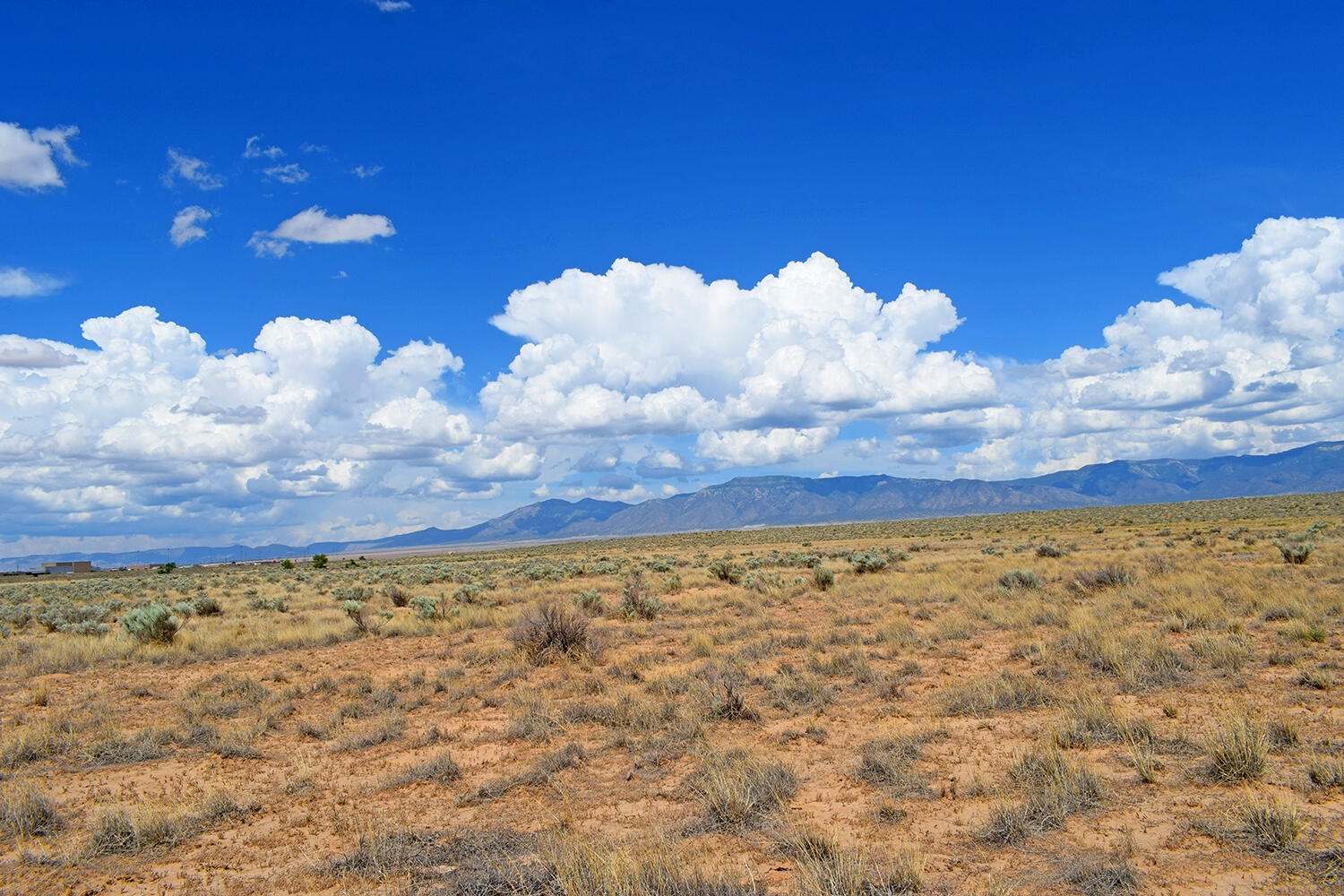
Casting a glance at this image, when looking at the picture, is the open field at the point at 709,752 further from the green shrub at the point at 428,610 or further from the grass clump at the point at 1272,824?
the green shrub at the point at 428,610

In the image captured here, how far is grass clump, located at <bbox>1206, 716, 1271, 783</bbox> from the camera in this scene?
6.18 metres

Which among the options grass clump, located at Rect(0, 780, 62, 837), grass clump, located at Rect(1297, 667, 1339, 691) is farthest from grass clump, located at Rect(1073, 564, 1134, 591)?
grass clump, located at Rect(0, 780, 62, 837)

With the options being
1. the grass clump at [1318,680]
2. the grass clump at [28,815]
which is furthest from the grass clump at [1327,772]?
the grass clump at [28,815]

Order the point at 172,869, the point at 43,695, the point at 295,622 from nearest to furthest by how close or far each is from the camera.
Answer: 1. the point at 172,869
2. the point at 43,695
3. the point at 295,622

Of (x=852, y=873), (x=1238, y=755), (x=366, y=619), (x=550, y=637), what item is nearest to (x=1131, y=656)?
(x=1238, y=755)

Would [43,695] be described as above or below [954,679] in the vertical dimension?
above

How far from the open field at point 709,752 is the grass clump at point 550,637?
2.3 inches

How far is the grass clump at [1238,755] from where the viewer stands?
618 centimetres

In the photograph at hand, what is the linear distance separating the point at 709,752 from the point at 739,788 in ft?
4.89

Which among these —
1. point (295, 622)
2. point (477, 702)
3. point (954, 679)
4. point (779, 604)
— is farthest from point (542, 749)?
point (295, 622)

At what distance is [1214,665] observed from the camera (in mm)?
10062

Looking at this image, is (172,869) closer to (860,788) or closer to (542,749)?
(542,749)

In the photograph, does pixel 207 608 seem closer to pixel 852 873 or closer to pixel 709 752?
pixel 709 752

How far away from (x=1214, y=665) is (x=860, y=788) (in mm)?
6943
